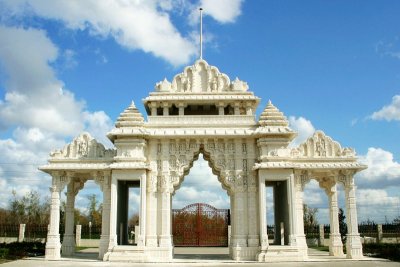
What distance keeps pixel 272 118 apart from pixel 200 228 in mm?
11493

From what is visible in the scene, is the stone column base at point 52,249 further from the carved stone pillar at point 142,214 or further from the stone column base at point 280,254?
the stone column base at point 280,254

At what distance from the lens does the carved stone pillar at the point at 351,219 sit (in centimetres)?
1803

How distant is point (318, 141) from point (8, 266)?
13.6 meters

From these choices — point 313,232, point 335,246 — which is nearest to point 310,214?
point 313,232

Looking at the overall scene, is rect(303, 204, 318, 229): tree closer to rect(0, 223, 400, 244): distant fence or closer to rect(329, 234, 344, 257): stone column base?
rect(0, 223, 400, 244): distant fence

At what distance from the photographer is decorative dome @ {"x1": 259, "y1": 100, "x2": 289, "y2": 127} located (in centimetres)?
1898

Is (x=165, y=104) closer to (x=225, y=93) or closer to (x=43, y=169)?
(x=225, y=93)

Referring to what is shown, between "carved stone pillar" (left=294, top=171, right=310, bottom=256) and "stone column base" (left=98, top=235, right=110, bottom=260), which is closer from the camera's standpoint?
"carved stone pillar" (left=294, top=171, right=310, bottom=256)

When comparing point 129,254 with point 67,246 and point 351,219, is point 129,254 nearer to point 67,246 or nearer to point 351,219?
point 67,246

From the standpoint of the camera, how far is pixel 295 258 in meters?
17.3

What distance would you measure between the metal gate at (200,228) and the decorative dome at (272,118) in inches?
392

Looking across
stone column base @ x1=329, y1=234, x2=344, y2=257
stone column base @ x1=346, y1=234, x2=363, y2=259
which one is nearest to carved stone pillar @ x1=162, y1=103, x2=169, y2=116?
stone column base @ x1=329, y1=234, x2=344, y2=257

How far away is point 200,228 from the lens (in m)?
27.8

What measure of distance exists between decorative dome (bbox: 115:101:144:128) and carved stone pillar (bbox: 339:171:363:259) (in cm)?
926
